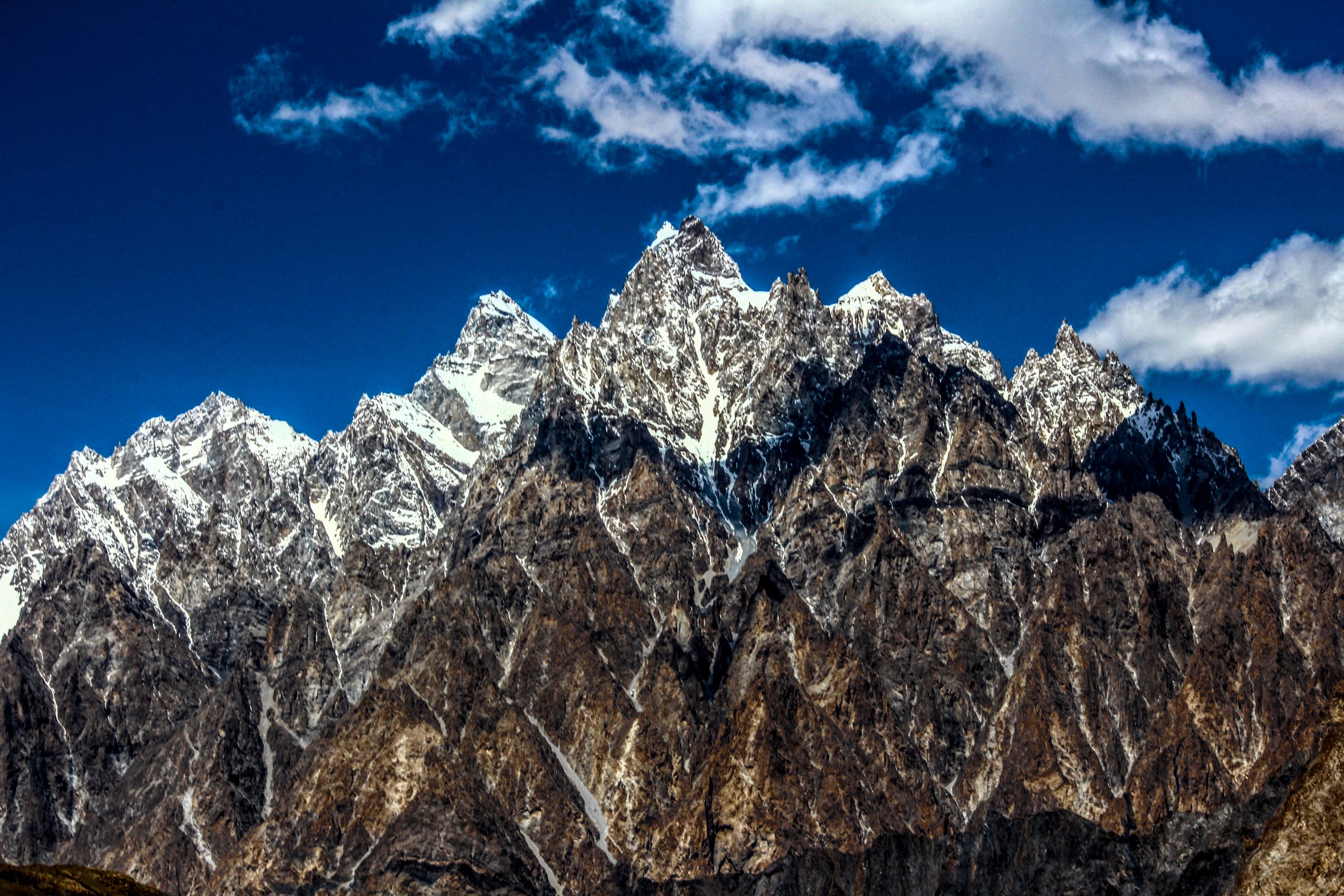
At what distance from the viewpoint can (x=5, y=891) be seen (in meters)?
113

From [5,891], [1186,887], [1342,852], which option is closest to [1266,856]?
[1342,852]

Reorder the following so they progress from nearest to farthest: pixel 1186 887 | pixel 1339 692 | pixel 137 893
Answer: pixel 1339 692
pixel 137 893
pixel 1186 887

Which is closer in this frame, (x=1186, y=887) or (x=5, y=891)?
(x=5, y=891)

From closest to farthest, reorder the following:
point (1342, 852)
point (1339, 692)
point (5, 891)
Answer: point (1342, 852) < point (1339, 692) < point (5, 891)

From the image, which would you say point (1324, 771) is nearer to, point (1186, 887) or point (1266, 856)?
point (1266, 856)

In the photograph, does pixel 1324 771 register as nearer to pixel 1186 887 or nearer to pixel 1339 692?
pixel 1339 692

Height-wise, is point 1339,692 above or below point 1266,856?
above

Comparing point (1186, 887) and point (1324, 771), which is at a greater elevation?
point (1186, 887)

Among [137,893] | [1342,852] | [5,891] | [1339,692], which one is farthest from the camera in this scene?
[137,893]

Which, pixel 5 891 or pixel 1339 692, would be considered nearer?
pixel 1339 692

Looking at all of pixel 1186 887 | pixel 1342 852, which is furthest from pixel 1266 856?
pixel 1186 887

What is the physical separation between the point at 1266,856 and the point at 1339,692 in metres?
9.67

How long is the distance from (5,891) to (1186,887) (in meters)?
121

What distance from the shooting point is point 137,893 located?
430 feet
